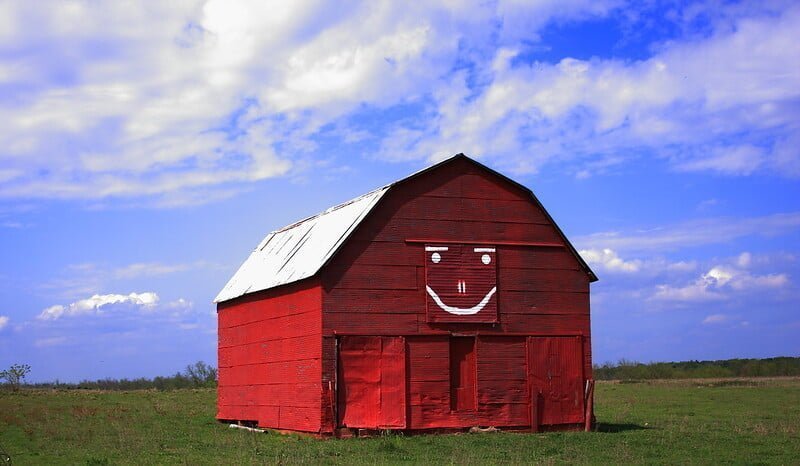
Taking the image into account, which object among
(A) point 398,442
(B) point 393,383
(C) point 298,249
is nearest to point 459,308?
(B) point 393,383

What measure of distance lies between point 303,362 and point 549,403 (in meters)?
7.44

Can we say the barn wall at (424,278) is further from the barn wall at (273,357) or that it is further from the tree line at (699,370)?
the tree line at (699,370)

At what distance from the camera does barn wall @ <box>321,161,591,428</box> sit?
26.8 m

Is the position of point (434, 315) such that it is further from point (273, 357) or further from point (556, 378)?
point (273, 357)

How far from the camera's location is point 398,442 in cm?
2420

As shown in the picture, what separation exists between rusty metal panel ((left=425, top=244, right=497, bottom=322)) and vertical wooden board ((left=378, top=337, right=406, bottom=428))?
1.38 metres

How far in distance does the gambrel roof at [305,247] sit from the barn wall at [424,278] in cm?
28

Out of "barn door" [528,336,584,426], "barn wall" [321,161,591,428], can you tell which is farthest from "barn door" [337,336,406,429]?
"barn door" [528,336,584,426]

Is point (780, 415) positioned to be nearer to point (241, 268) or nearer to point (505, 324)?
point (505, 324)

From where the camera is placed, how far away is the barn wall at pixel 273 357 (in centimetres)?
2694

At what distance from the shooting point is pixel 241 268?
1483 inches

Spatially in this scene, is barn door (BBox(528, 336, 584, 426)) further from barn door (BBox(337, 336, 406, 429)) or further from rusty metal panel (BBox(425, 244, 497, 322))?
barn door (BBox(337, 336, 406, 429))

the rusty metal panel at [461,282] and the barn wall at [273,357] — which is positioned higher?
the rusty metal panel at [461,282]

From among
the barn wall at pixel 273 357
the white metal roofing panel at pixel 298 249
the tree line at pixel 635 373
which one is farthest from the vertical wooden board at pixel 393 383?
the tree line at pixel 635 373
